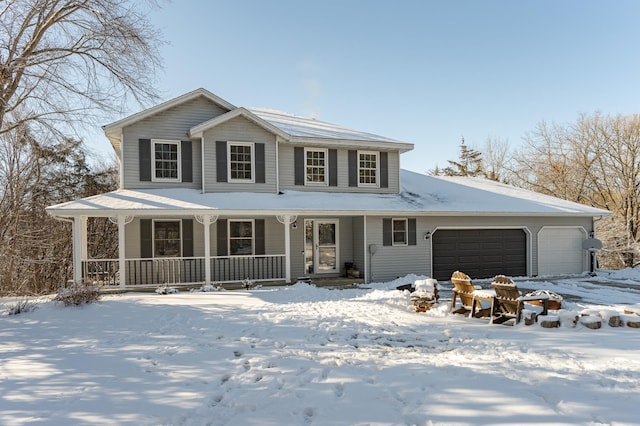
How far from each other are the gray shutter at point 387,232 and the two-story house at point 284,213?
4 centimetres

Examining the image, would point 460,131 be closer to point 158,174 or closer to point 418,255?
point 418,255

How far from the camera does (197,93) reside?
13.3 metres

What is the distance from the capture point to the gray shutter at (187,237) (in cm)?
1277

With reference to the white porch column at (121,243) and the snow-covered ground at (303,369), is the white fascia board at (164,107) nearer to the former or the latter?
the white porch column at (121,243)

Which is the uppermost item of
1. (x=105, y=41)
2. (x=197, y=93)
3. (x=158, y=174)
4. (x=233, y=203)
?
(x=105, y=41)

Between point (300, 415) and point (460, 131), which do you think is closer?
point (300, 415)

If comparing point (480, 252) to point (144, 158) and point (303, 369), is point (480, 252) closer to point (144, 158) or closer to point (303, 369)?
point (303, 369)

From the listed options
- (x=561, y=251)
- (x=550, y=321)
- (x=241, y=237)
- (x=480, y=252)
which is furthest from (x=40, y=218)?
(x=561, y=251)

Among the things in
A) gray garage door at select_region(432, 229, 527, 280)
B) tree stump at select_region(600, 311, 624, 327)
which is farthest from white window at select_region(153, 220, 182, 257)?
tree stump at select_region(600, 311, 624, 327)

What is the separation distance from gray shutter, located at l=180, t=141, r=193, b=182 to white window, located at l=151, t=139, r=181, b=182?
0.13 m

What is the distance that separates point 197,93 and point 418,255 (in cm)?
998

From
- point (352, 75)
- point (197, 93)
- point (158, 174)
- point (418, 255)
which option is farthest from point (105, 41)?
point (418, 255)

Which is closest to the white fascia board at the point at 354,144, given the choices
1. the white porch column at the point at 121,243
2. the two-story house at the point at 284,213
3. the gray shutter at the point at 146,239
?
the two-story house at the point at 284,213

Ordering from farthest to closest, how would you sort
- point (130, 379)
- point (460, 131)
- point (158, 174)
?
point (460, 131) → point (158, 174) → point (130, 379)
